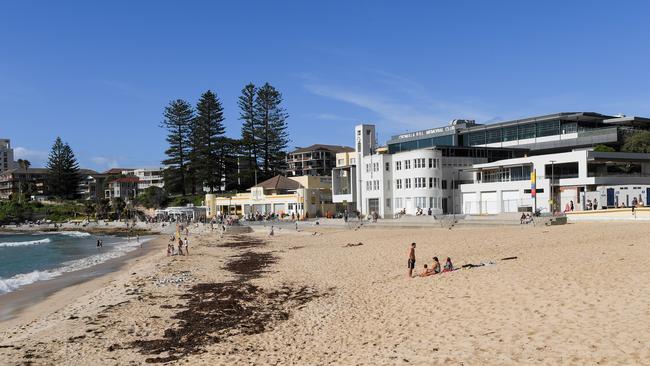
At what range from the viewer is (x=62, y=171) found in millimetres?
102375

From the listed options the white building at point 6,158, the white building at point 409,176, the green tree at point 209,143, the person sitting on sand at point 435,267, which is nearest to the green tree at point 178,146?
the green tree at point 209,143

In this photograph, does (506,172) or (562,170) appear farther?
(506,172)

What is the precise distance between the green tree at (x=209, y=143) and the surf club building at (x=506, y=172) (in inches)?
1088

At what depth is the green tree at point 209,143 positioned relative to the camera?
7950 cm

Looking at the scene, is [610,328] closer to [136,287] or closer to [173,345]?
[173,345]

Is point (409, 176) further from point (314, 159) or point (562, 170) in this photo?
point (314, 159)

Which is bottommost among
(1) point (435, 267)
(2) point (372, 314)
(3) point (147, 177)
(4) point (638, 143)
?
(2) point (372, 314)

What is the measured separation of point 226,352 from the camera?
32.0ft

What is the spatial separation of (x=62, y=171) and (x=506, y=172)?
88.8 m

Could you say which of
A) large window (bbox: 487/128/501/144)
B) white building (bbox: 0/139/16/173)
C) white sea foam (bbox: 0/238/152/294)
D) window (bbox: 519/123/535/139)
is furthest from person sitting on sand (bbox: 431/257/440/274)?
white building (bbox: 0/139/16/173)

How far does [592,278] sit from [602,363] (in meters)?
6.07

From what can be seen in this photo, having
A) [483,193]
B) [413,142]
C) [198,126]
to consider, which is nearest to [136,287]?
[483,193]

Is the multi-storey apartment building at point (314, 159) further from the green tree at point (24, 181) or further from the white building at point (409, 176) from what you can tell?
the green tree at point (24, 181)

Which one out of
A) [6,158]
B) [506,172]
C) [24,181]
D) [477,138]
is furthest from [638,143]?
[6,158]
